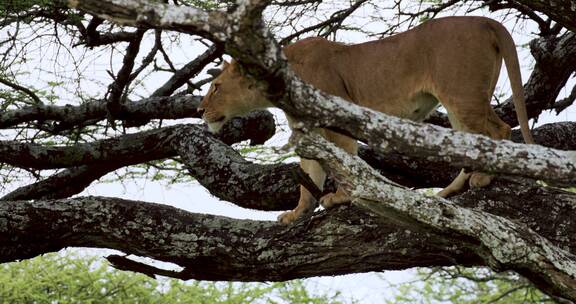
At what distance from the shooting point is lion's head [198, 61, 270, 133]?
13.8 ft

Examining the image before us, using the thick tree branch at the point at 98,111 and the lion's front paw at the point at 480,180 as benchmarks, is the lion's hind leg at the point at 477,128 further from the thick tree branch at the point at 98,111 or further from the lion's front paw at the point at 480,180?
the thick tree branch at the point at 98,111

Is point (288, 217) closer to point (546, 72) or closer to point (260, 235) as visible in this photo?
point (260, 235)

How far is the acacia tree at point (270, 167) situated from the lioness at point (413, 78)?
218 millimetres

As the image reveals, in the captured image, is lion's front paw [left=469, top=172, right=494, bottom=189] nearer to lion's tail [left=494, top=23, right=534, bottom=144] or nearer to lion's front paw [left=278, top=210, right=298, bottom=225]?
lion's tail [left=494, top=23, right=534, bottom=144]

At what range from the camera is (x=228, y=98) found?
4227 mm

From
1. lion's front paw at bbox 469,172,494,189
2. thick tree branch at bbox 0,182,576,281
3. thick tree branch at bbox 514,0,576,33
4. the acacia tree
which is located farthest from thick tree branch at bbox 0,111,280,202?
thick tree branch at bbox 514,0,576,33

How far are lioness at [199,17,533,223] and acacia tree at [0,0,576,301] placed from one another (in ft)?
0.72

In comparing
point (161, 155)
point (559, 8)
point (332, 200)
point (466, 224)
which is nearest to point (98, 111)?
point (161, 155)

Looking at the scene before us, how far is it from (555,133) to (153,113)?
7.11 ft

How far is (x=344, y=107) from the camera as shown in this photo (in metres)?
2.61

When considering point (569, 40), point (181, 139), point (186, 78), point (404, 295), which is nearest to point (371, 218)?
point (181, 139)

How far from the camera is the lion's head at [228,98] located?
421 centimetres

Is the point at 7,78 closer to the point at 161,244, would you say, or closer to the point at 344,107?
the point at 161,244

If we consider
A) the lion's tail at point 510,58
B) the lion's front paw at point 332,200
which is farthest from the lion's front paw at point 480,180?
the lion's front paw at point 332,200
